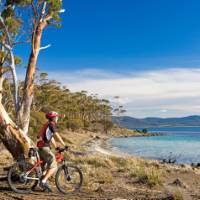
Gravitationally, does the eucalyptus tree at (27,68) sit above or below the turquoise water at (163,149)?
above

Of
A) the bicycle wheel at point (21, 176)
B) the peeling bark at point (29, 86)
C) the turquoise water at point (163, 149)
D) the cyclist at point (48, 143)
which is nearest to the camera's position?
the cyclist at point (48, 143)

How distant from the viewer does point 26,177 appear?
30.6 ft

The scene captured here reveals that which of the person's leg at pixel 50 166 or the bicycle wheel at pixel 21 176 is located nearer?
the person's leg at pixel 50 166

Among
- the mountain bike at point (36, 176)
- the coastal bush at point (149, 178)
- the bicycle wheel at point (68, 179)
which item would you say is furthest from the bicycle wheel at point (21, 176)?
the coastal bush at point (149, 178)

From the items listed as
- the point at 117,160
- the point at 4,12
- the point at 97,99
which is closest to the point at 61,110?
the point at 97,99

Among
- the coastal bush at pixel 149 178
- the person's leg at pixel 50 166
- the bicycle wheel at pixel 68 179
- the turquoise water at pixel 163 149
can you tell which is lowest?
the turquoise water at pixel 163 149

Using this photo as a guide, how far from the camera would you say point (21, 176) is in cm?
927

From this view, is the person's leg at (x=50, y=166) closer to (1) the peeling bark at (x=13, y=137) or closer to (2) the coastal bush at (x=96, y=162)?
(1) the peeling bark at (x=13, y=137)

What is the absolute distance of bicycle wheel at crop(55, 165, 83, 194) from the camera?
31.0 feet

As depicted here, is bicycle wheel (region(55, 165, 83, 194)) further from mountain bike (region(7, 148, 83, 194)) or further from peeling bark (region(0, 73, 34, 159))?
peeling bark (region(0, 73, 34, 159))

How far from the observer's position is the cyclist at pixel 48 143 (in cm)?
901

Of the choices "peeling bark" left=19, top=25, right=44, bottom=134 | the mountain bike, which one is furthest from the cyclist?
"peeling bark" left=19, top=25, right=44, bottom=134

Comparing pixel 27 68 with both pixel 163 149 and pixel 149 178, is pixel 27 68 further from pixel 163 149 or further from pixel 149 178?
pixel 163 149

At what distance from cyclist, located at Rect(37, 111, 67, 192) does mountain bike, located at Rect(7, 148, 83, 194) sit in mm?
145
